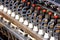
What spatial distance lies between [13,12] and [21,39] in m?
0.64

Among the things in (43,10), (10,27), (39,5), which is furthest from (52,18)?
(10,27)

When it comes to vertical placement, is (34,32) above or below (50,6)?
below

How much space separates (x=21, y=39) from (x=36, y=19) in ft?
1.17

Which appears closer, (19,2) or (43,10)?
(43,10)

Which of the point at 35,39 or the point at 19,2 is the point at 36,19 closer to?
the point at 35,39

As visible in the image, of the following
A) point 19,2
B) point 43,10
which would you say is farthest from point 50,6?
point 19,2

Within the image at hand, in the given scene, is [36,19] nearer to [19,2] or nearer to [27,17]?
[27,17]

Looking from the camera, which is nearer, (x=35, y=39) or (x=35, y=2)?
(x=35, y=39)

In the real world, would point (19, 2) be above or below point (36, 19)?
above

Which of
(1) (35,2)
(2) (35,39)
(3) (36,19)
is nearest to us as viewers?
(2) (35,39)

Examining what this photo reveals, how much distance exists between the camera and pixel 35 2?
3.09m

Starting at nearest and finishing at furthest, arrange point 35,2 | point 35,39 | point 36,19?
point 35,39 → point 36,19 → point 35,2

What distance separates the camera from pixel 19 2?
10.7 ft

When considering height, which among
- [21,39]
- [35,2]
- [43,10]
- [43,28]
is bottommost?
[21,39]
